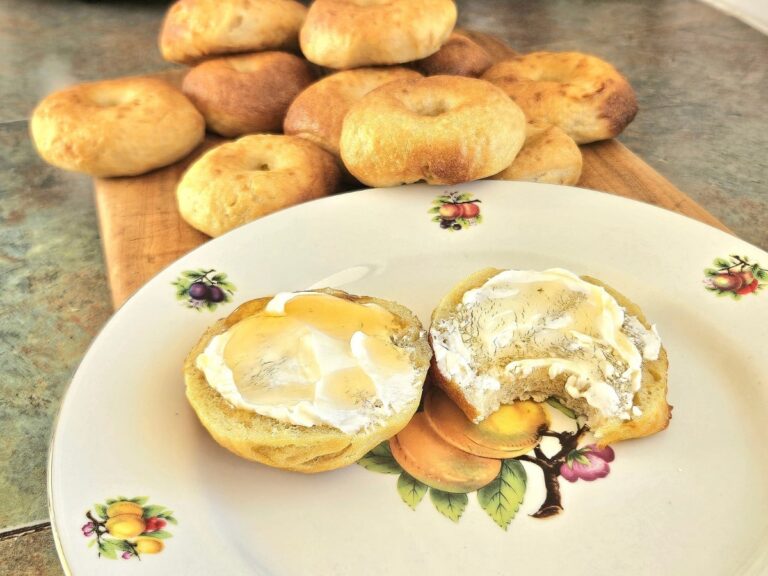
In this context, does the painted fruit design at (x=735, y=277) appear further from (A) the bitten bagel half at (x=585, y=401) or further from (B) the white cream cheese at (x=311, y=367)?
(B) the white cream cheese at (x=311, y=367)

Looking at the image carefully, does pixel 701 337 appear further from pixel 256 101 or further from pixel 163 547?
pixel 256 101

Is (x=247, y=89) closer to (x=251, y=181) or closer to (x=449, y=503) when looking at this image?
(x=251, y=181)

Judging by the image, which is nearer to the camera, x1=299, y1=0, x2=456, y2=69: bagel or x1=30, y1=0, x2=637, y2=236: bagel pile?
x1=30, y1=0, x2=637, y2=236: bagel pile

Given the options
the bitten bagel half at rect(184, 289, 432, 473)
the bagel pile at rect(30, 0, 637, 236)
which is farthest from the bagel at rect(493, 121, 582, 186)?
the bitten bagel half at rect(184, 289, 432, 473)

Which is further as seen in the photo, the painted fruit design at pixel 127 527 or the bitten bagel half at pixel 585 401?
the bitten bagel half at pixel 585 401

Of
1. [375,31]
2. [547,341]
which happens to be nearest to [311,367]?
[547,341]

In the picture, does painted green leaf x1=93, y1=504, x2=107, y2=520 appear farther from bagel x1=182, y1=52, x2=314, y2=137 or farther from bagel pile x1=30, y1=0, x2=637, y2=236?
bagel x1=182, y1=52, x2=314, y2=137

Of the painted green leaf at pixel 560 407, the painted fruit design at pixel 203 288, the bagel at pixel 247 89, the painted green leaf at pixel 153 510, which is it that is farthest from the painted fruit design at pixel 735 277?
the bagel at pixel 247 89
